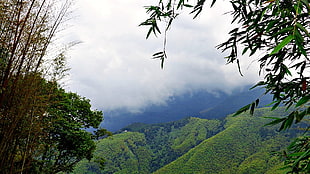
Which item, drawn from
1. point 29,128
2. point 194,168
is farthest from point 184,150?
point 29,128

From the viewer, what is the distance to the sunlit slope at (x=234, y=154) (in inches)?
2042

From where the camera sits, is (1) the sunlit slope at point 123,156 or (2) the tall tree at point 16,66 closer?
(2) the tall tree at point 16,66

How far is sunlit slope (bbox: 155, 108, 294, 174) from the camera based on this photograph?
170 ft

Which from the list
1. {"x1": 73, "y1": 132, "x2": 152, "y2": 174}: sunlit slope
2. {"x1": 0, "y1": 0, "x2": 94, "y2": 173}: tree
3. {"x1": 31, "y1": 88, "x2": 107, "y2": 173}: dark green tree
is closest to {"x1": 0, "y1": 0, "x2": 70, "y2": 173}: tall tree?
{"x1": 0, "y1": 0, "x2": 94, "y2": 173}: tree

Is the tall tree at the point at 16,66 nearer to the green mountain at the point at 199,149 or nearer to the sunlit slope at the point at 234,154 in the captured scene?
the green mountain at the point at 199,149

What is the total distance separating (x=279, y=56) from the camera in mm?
1486

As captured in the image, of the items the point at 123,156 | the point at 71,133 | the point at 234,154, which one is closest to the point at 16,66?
the point at 71,133

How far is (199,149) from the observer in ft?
211

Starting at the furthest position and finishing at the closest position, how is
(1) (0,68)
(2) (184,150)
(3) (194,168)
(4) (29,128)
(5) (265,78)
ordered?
(2) (184,150) → (3) (194,168) → (4) (29,128) → (1) (0,68) → (5) (265,78)

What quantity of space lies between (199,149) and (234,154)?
9622mm

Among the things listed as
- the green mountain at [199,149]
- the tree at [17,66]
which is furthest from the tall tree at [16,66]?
the green mountain at [199,149]

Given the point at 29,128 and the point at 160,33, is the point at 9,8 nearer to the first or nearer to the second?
the point at 29,128

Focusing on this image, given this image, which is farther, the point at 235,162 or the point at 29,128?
the point at 235,162

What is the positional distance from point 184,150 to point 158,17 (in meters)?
86.5
